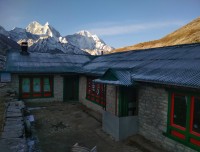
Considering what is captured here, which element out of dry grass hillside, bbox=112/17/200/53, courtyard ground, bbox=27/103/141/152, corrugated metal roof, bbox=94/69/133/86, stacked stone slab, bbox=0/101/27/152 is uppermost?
dry grass hillside, bbox=112/17/200/53

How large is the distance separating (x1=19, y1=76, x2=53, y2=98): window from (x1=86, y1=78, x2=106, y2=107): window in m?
3.94

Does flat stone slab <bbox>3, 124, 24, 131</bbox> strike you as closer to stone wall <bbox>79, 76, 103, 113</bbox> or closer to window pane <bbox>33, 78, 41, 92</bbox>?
stone wall <bbox>79, 76, 103, 113</bbox>

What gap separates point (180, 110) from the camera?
7.87 metres

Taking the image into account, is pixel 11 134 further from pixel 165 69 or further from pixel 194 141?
pixel 165 69

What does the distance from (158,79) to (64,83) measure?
11969 mm

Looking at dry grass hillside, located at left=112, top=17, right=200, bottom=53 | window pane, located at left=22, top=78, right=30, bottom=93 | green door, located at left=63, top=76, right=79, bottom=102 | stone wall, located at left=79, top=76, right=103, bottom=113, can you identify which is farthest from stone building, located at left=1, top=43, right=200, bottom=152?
dry grass hillside, located at left=112, top=17, right=200, bottom=53

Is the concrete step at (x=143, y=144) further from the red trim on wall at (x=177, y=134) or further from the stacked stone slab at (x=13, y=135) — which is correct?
the stacked stone slab at (x=13, y=135)

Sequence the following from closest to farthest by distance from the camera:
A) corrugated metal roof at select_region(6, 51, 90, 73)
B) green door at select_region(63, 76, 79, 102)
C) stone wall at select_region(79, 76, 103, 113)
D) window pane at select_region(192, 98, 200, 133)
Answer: window pane at select_region(192, 98, 200, 133)
stone wall at select_region(79, 76, 103, 113)
corrugated metal roof at select_region(6, 51, 90, 73)
green door at select_region(63, 76, 79, 102)

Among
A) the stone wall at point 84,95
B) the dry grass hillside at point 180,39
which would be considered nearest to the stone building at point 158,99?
the stone wall at point 84,95

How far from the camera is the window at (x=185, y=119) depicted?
23.7 feet

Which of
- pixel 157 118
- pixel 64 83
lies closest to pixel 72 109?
pixel 64 83

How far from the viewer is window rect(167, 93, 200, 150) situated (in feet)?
23.7

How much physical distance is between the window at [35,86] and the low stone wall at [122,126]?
374 inches

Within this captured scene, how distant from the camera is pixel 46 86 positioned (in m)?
18.3
